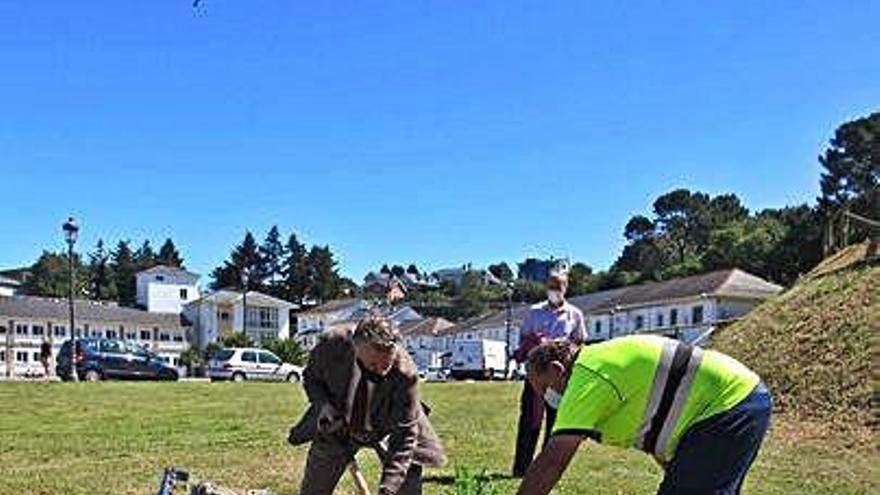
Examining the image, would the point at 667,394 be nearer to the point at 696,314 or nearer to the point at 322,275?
the point at 696,314

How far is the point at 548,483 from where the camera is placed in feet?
13.9

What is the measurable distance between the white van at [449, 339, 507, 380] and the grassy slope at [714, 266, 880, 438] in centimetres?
4039

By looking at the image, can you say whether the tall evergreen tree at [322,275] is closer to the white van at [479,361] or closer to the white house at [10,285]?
the white house at [10,285]

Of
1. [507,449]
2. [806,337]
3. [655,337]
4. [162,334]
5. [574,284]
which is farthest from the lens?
[574,284]

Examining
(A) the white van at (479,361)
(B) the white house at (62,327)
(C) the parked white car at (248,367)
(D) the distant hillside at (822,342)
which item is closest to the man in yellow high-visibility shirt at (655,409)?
(D) the distant hillside at (822,342)

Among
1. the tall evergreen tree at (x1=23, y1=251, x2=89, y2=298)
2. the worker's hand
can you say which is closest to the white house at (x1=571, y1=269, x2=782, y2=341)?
the tall evergreen tree at (x1=23, y1=251, x2=89, y2=298)

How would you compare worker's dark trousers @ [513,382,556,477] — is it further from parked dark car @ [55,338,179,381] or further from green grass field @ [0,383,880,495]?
parked dark car @ [55,338,179,381]

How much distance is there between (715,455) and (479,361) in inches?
2420

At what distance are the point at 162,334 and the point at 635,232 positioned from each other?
2523 inches

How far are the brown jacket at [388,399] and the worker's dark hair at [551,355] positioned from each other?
1.75m

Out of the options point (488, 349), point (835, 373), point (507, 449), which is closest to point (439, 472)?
point (507, 449)

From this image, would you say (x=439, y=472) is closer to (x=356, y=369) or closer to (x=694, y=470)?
(x=356, y=369)

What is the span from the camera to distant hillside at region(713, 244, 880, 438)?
53.1ft

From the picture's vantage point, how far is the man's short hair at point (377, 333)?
226 inches
